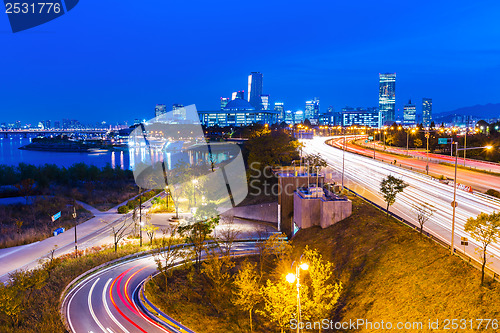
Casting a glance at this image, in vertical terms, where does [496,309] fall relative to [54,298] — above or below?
above

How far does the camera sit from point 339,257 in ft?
62.7

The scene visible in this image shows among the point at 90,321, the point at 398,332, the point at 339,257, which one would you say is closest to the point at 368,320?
the point at 398,332

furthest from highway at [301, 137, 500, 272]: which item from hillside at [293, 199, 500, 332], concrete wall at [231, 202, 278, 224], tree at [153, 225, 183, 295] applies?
tree at [153, 225, 183, 295]

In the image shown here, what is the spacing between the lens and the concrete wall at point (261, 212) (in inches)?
1228

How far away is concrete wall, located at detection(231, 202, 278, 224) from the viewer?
31203 mm

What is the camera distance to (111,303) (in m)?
15.5

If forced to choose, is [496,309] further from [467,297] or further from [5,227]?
[5,227]

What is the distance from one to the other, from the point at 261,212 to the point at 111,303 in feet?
57.7

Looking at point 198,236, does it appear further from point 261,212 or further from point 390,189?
point 390,189

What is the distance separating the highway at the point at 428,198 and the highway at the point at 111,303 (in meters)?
13.2

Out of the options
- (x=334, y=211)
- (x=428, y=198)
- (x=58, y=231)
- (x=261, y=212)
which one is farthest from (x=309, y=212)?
(x=58, y=231)

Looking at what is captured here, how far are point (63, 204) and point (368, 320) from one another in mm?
30831

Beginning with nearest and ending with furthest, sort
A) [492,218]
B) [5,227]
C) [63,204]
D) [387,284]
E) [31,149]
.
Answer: [492,218], [387,284], [5,227], [63,204], [31,149]

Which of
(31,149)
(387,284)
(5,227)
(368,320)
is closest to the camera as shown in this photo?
(368,320)
